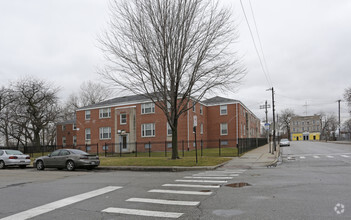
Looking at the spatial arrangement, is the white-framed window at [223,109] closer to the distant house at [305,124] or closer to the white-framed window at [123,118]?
the white-framed window at [123,118]

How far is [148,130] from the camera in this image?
3647 cm

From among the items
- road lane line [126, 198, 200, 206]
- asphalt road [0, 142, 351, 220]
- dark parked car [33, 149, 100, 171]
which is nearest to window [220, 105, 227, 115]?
dark parked car [33, 149, 100, 171]

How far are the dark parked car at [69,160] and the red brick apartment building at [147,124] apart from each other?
52.6ft

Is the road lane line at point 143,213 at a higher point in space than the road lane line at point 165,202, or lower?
higher

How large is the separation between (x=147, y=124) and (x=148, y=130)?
77 cm

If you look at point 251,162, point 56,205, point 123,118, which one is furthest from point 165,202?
point 123,118

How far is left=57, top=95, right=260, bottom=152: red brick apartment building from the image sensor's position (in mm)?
35562

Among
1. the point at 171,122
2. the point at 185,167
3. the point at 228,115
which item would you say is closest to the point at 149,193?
the point at 185,167

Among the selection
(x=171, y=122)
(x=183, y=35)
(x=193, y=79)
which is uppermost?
(x=183, y=35)

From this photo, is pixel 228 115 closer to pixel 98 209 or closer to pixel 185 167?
pixel 185 167

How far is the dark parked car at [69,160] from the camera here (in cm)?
Result: 1727

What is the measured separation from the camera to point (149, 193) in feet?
28.3

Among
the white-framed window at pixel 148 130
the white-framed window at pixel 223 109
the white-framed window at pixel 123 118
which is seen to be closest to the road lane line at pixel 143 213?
the white-framed window at pixel 148 130

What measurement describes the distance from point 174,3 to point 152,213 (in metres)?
A: 14.1
